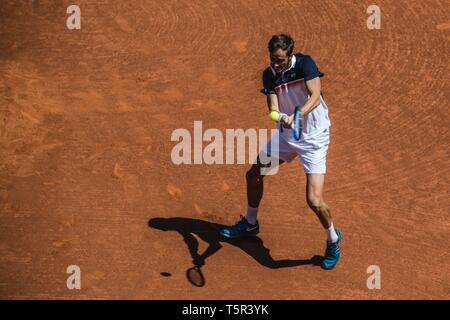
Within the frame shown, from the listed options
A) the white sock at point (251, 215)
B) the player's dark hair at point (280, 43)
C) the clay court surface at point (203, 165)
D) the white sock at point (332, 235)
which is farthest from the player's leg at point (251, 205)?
the player's dark hair at point (280, 43)

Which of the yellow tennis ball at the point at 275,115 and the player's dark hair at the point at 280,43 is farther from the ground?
the player's dark hair at the point at 280,43

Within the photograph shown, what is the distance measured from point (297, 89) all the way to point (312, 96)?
0.88 feet

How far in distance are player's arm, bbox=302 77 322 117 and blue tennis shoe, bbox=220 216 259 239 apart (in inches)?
73.2

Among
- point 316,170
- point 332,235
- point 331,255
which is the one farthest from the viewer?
point 331,255

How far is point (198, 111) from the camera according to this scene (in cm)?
1080

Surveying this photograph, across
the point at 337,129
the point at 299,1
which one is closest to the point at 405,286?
the point at 337,129

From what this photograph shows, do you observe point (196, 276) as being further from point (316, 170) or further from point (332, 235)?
point (316, 170)

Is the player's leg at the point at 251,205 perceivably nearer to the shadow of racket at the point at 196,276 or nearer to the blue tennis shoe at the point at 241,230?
the blue tennis shoe at the point at 241,230

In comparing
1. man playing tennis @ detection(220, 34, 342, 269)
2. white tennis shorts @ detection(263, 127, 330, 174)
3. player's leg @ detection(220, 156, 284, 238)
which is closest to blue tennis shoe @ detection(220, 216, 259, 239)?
player's leg @ detection(220, 156, 284, 238)

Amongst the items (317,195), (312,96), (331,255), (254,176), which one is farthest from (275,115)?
(331,255)

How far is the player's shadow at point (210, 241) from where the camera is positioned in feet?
28.5

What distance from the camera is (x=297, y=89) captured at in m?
7.91

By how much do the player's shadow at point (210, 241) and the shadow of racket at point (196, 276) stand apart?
0.09 m

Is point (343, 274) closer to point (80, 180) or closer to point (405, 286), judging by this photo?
point (405, 286)
